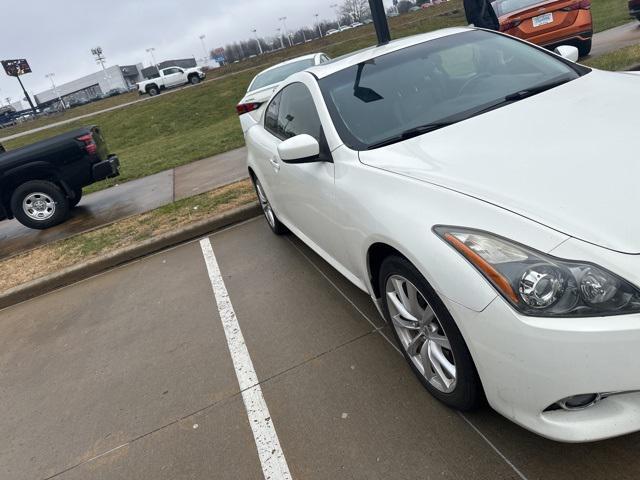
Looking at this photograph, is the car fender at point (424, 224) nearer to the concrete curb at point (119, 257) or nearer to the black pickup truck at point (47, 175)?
the concrete curb at point (119, 257)

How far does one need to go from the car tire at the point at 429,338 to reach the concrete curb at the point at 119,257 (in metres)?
3.71

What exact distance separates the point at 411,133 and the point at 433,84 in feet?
1.80

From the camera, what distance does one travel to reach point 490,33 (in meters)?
3.67

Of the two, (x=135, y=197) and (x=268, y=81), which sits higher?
(x=268, y=81)

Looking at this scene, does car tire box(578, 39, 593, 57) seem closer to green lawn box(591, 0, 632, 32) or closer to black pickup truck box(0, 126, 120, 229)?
green lawn box(591, 0, 632, 32)

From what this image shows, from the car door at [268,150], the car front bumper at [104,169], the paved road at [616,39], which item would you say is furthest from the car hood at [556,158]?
the paved road at [616,39]

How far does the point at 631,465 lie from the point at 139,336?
10.7ft

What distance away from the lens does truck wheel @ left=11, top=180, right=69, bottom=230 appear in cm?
768

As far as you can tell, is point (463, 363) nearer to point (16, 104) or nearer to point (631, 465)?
point (631, 465)

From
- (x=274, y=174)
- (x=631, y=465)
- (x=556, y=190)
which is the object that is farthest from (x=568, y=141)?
Answer: (x=274, y=174)

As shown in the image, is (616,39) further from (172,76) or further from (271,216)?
(172,76)

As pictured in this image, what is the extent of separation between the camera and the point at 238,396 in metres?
2.92

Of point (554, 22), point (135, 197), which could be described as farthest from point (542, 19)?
point (135, 197)

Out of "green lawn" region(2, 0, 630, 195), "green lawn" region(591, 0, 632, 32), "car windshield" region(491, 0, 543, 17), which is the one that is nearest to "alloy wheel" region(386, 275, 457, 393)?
"green lawn" region(2, 0, 630, 195)
